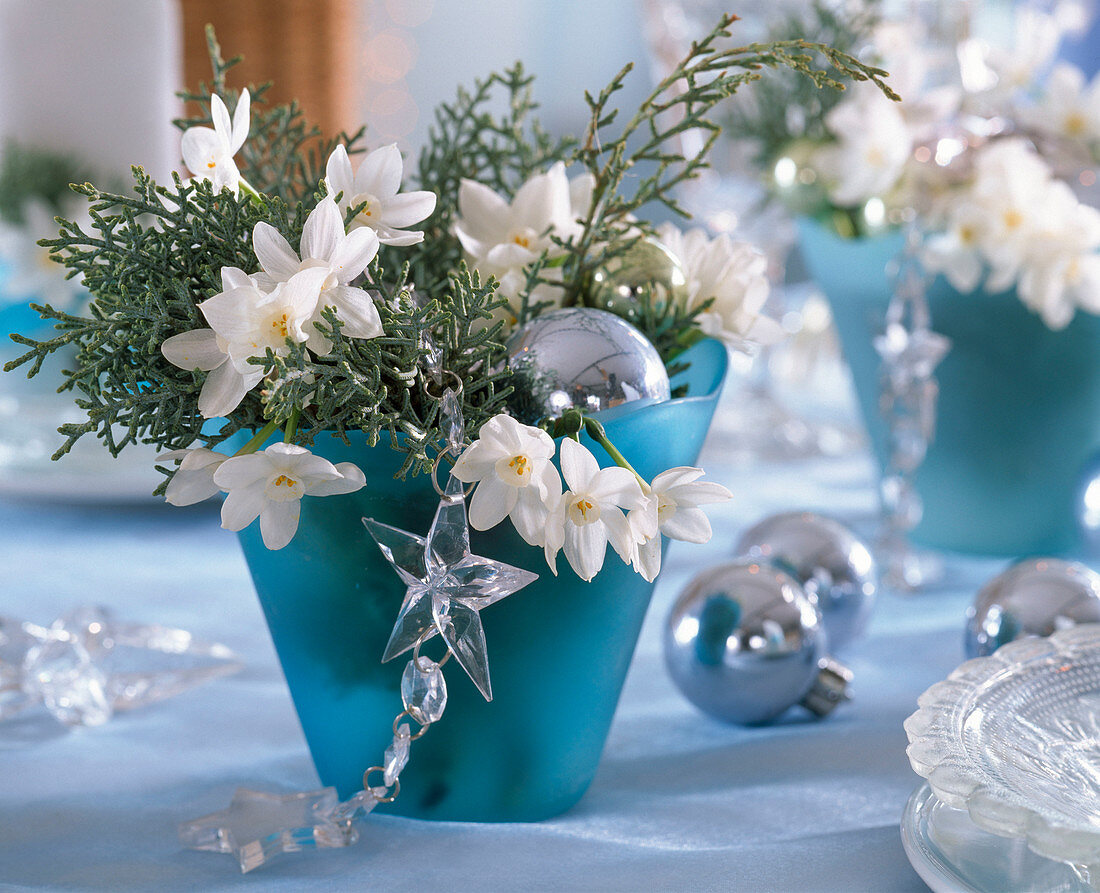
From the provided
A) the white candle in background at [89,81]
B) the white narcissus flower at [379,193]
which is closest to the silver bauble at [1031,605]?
the white narcissus flower at [379,193]

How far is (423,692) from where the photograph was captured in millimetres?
388

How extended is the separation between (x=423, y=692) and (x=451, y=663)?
3 cm

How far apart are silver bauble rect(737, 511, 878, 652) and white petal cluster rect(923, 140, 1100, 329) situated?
22 centimetres

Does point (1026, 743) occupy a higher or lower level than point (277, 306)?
lower

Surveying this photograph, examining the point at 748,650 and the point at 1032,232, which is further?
the point at 1032,232

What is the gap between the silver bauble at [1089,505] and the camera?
0.79 metres

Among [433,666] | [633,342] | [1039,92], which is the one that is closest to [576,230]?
[633,342]

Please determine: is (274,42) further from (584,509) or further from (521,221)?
(584,509)

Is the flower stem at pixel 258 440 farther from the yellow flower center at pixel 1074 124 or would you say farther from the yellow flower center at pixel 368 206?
the yellow flower center at pixel 1074 124

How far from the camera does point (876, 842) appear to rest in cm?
42

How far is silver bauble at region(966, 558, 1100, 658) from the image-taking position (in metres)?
0.57

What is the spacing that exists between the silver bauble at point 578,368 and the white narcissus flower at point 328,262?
0.07 m

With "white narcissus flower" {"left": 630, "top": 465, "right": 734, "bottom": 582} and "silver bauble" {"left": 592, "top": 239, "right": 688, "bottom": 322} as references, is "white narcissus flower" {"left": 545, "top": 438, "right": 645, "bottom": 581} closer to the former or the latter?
"white narcissus flower" {"left": 630, "top": 465, "right": 734, "bottom": 582}


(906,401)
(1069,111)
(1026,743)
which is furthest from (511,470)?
(1069,111)
